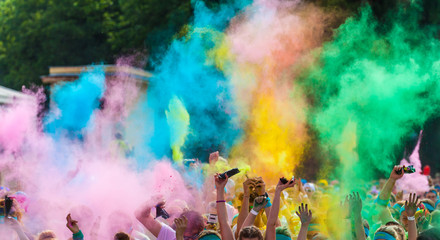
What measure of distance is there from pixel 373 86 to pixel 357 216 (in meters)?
8.40

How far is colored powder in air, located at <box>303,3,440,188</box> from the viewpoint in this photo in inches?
521

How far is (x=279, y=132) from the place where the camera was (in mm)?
12414

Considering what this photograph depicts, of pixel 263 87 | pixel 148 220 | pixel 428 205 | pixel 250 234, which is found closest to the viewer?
pixel 250 234

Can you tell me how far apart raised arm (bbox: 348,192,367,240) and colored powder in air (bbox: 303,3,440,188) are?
711 centimetres

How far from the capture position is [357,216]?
5.45 meters

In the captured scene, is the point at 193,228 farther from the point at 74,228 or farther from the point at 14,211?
the point at 14,211

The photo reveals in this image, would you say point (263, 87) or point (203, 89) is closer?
point (263, 87)

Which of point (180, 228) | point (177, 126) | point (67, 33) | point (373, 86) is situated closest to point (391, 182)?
point (180, 228)

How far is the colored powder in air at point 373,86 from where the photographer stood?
1324cm

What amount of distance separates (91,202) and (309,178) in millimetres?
11589

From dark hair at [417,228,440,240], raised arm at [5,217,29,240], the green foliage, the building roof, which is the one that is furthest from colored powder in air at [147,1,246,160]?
the green foliage

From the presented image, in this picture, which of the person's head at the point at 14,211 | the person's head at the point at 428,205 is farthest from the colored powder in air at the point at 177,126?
the person's head at the point at 14,211

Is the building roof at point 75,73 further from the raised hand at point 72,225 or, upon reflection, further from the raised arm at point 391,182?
the raised hand at point 72,225

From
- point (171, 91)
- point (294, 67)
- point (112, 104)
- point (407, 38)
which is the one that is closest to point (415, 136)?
point (407, 38)
